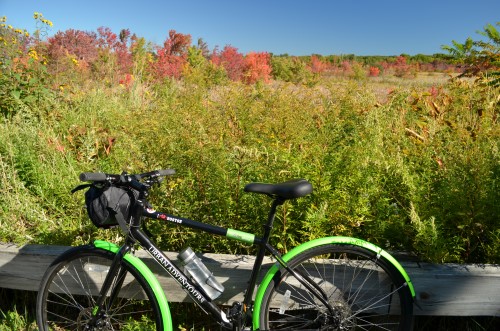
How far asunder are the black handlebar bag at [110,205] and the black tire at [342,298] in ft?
2.78

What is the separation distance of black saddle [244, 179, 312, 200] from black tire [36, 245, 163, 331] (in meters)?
0.75

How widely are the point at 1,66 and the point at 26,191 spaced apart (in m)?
2.51

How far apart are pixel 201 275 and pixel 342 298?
770 millimetres

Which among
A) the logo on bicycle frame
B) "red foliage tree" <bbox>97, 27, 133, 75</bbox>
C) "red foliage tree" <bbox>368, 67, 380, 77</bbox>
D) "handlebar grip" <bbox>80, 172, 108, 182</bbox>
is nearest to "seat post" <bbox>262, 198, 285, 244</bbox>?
the logo on bicycle frame

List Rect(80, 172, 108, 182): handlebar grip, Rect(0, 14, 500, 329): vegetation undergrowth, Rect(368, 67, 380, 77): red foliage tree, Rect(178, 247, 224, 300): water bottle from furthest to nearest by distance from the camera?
Rect(368, 67, 380, 77): red foliage tree < Rect(0, 14, 500, 329): vegetation undergrowth < Rect(178, 247, 224, 300): water bottle < Rect(80, 172, 108, 182): handlebar grip

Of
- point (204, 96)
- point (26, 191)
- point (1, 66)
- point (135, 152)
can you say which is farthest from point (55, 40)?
point (135, 152)

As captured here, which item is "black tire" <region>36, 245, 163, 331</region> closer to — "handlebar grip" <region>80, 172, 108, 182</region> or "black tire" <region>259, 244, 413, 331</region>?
"handlebar grip" <region>80, 172, 108, 182</region>

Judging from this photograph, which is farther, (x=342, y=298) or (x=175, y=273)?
(x=342, y=298)

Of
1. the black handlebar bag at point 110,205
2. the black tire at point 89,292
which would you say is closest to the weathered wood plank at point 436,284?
the black tire at point 89,292

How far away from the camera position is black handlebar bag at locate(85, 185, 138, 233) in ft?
6.61

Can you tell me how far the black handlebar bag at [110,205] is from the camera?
6.61ft

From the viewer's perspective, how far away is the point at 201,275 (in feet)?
7.11

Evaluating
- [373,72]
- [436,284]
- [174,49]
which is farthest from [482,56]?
[373,72]

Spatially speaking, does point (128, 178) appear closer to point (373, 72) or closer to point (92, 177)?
point (92, 177)
